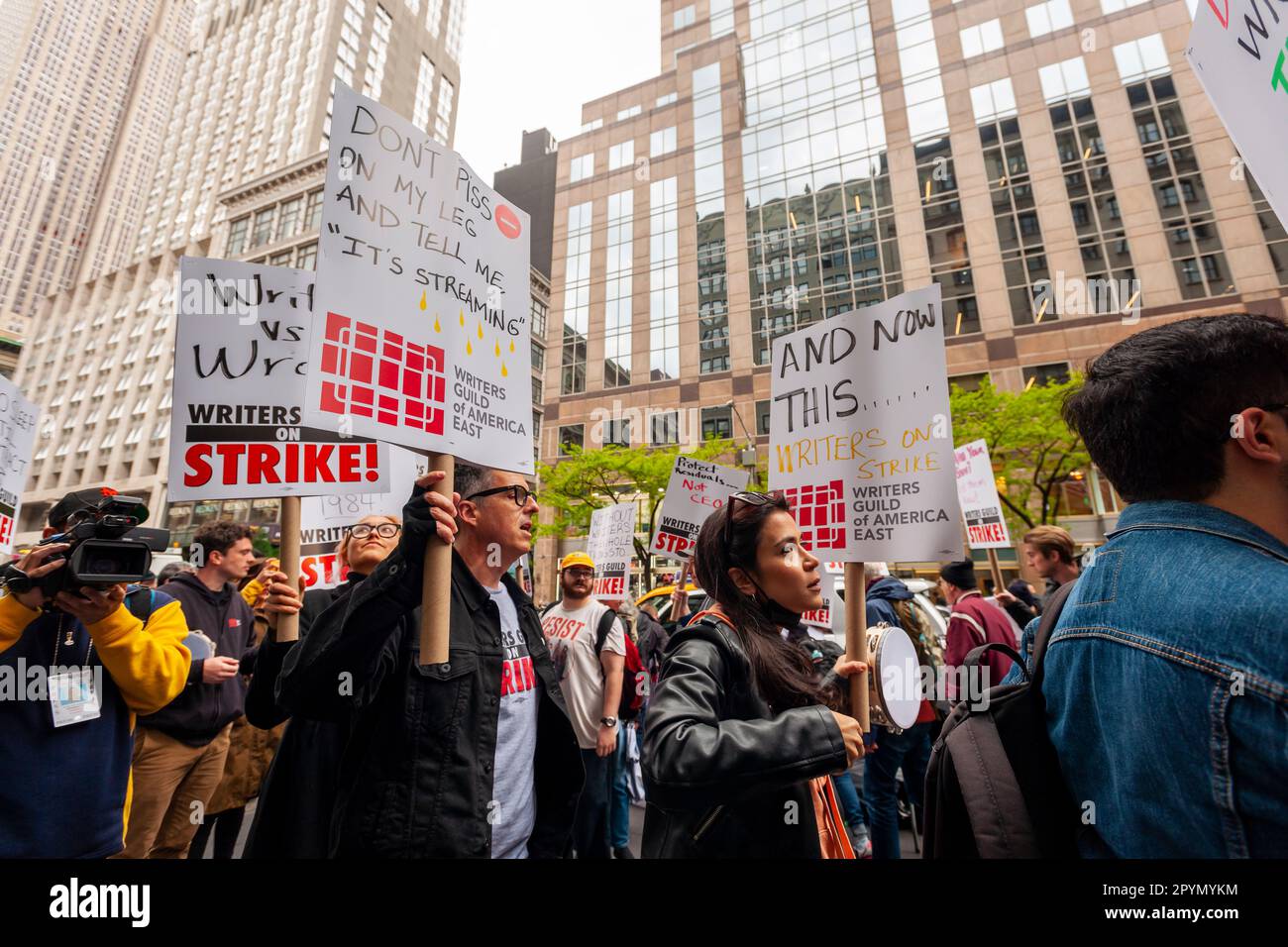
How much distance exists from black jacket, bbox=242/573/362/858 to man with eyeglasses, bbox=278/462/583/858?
1.82 ft

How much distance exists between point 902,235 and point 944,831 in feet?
110

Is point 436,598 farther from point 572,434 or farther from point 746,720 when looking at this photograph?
point 572,434

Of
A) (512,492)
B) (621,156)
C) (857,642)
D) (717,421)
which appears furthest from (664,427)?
(857,642)

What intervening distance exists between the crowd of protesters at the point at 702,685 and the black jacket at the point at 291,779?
11 mm

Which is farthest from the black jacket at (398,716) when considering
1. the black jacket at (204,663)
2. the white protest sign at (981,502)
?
the white protest sign at (981,502)

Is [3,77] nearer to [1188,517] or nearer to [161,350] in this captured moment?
[161,350]

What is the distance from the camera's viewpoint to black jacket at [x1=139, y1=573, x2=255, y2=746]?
350 cm

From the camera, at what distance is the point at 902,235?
29766 millimetres

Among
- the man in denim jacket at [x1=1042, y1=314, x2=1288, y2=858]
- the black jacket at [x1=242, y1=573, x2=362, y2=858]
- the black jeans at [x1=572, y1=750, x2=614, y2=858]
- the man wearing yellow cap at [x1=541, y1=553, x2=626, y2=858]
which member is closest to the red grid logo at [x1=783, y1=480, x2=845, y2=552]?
the man in denim jacket at [x1=1042, y1=314, x2=1288, y2=858]

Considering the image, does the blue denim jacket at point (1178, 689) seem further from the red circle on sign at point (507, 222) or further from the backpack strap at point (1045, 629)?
the red circle on sign at point (507, 222)

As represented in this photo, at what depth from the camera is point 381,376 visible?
6.63 feet

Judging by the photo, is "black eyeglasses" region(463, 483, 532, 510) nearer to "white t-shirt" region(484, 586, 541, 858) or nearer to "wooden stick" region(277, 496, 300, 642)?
"white t-shirt" region(484, 586, 541, 858)

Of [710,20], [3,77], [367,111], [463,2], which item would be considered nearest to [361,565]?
[367,111]

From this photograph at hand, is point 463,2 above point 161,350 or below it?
above
